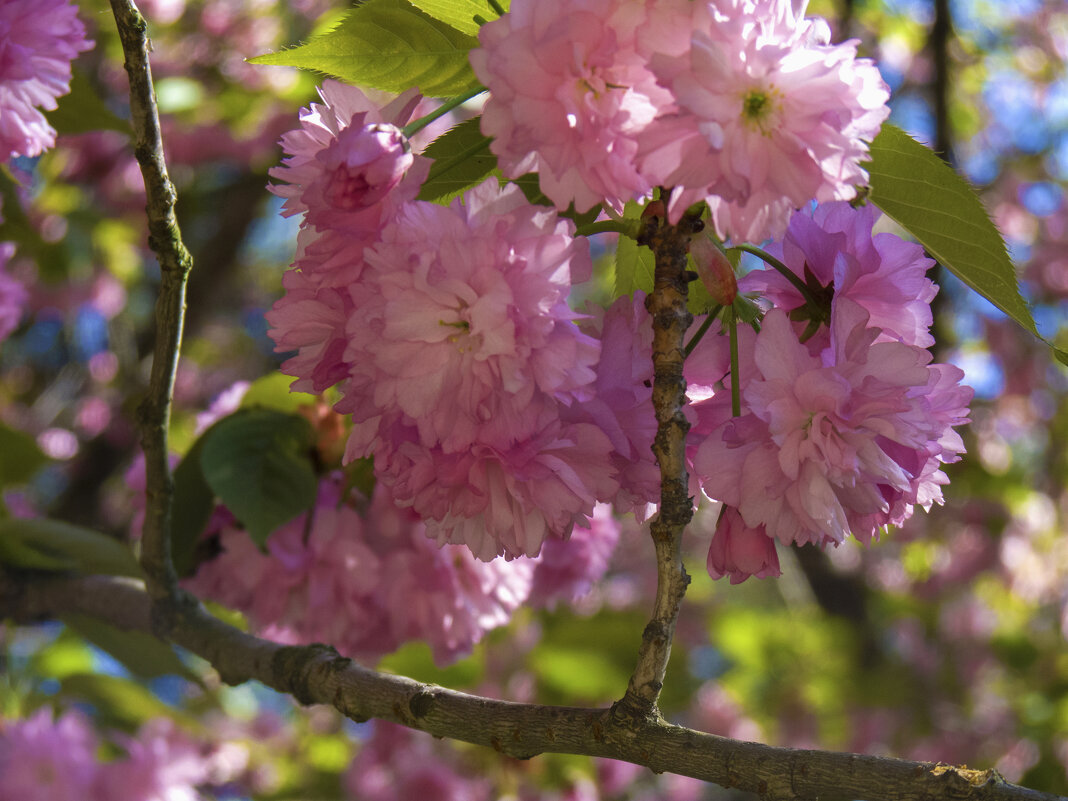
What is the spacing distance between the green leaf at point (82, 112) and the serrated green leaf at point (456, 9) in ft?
1.87

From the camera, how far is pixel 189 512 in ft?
3.56

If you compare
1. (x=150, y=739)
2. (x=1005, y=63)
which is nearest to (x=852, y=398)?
(x=150, y=739)

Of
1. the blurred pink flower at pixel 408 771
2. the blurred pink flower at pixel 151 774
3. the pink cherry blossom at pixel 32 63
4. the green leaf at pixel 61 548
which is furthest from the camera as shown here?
the blurred pink flower at pixel 408 771

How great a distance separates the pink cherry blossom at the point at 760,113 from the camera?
52 centimetres

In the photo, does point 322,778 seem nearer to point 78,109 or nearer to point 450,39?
point 78,109

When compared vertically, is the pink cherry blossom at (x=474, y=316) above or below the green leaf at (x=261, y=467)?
above

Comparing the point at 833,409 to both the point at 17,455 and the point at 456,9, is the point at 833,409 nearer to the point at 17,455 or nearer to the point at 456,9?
the point at 456,9

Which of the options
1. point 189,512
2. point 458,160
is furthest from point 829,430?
point 189,512

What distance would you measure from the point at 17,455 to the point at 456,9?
1090 mm

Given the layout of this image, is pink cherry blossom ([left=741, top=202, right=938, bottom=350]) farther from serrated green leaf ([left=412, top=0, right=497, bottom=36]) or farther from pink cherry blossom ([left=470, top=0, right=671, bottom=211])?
serrated green leaf ([left=412, top=0, right=497, bottom=36])

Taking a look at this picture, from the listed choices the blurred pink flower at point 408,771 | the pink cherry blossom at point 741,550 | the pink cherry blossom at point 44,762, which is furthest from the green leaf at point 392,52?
the blurred pink flower at point 408,771

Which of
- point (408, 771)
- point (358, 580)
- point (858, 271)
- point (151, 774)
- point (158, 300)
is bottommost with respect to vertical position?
point (408, 771)

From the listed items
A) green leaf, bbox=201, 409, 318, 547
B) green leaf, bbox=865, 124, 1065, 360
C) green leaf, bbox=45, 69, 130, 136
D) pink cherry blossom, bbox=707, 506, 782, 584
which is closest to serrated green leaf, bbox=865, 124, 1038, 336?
green leaf, bbox=865, 124, 1065, 360

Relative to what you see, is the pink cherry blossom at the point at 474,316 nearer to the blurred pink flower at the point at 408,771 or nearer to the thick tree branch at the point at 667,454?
the thick tree branch at the point at 667,454
